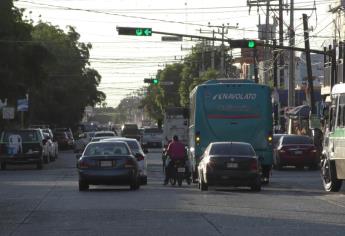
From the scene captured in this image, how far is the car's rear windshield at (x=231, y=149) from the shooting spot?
2788cm

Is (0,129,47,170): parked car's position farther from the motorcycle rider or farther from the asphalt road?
the motorcycle rider

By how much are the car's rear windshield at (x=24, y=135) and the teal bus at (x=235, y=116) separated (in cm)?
1545

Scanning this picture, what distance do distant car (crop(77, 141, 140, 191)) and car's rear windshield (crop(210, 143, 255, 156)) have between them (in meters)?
2.43

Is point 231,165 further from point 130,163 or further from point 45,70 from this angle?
point 45,70

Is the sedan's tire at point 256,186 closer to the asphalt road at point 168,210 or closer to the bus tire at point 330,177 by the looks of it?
the asphalt road at point 168,210

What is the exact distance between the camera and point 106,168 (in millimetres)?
27406

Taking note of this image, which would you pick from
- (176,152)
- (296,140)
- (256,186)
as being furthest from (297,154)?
(256,186)

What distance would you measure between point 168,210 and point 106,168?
7.18 m

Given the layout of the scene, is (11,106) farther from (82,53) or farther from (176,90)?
(176,90)

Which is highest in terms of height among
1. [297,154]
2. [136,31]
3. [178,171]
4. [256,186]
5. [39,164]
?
[136,31]

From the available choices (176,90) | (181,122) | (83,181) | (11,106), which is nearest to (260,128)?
(83,181)

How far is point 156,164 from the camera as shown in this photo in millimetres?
50312

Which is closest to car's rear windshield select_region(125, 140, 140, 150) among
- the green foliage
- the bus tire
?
the bus tire

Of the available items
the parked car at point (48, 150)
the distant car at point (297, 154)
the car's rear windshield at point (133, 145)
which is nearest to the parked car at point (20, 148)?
the parked car at point (48, 150)
